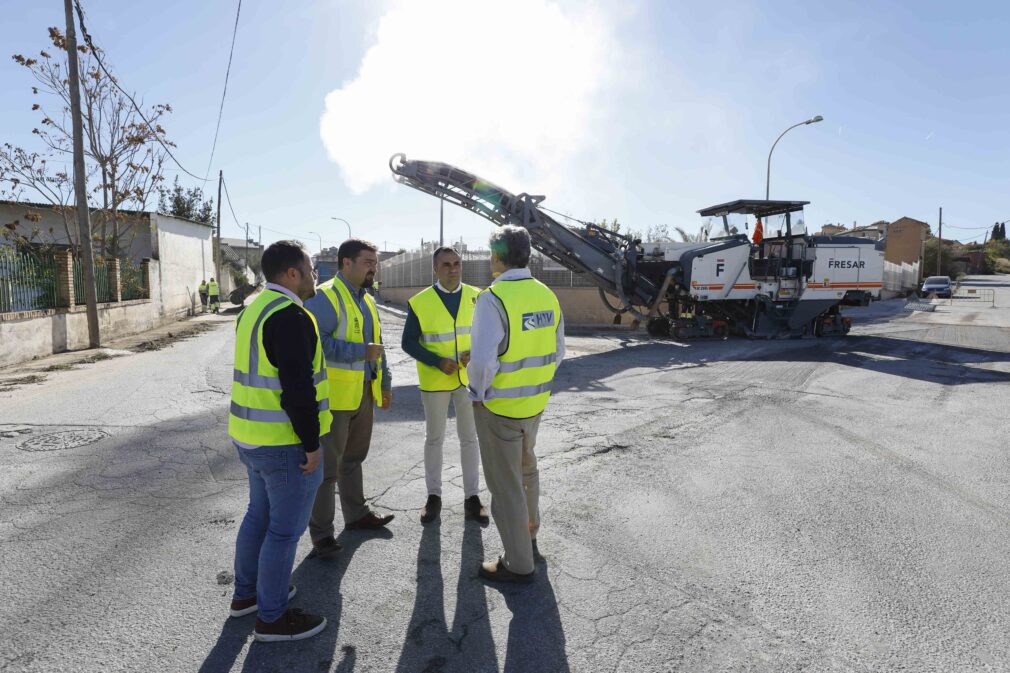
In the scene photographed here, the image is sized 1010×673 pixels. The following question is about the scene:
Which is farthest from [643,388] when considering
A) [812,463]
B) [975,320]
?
[975,320]

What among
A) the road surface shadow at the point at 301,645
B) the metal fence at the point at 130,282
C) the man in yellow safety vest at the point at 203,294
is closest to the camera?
the road surface shadow at the point at 301,645

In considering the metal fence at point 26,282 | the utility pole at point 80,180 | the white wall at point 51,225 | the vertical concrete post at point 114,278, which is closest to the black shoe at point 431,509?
the metal fence at point 26,282

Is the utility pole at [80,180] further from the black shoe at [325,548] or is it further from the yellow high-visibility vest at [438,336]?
the black shoe at [325,548]

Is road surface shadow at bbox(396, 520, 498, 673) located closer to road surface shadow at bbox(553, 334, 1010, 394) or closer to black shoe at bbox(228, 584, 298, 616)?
black shoe at bbox(228, 584, 298, 616)

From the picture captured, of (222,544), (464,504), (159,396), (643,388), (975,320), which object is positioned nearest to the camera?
(222,544)

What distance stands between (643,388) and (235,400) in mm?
6568

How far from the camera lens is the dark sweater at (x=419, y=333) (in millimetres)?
3801

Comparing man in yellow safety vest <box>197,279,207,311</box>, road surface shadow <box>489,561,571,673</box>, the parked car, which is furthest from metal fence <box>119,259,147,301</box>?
the parked car

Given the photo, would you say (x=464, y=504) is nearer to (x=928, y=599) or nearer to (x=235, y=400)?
(x=235, y=400)

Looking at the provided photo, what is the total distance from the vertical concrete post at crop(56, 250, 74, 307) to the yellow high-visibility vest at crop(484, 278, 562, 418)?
1299 centimetres

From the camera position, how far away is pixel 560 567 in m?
3.21

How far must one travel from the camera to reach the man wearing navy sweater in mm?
3861

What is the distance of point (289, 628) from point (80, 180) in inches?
524

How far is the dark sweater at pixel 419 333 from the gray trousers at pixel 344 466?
392 mm
